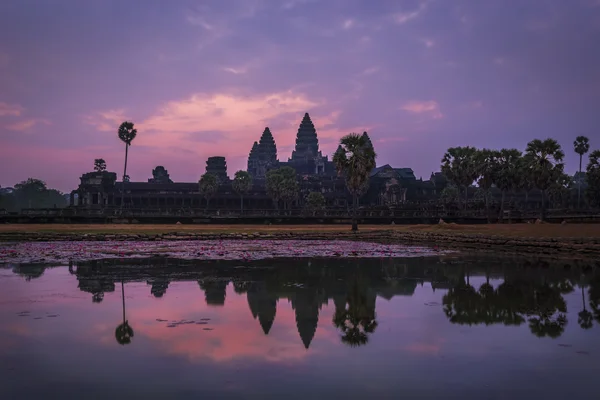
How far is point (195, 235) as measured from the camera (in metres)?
44.9

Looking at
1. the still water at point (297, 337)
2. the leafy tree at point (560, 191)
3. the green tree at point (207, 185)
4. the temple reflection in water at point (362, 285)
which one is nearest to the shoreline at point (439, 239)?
the temple reflection in water at point (362, 285)

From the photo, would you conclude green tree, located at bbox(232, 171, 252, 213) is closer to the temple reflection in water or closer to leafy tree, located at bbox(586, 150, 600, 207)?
leafy tree, located at bbox(586, 150, 600, 207)

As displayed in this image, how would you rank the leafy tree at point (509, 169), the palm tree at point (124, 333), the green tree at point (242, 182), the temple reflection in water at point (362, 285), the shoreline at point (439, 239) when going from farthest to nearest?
the green tree at point (242, 182) < the leafy tree at point (509, 169) < the shoreline at point (439, 239) < the temple reflection in water at point (362, 285) < the palm tree at point (124, 333)

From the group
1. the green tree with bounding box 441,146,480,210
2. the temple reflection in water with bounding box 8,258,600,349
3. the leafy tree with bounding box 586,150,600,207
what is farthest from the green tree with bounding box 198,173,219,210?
the temple reflection in water with bounding box 8,258,600,349

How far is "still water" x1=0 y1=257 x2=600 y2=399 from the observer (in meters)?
7.71

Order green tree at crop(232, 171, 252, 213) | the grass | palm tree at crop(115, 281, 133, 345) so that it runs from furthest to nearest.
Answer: green tree at crop(232, 171, 252, 213)
the grass
palm tree at crop(115, 281, 133, 345)

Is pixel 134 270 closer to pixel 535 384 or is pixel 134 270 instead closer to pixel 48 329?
pixel 48 329

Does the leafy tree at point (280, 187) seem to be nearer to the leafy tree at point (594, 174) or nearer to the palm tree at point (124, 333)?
the leafy tree at point (594, 174)

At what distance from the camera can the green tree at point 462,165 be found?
79.6 meters

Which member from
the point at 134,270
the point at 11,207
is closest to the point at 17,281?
the point at 134,270

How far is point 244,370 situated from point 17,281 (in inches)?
496

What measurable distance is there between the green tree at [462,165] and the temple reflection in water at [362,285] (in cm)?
5587

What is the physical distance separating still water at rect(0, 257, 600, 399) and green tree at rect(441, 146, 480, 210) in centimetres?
6251

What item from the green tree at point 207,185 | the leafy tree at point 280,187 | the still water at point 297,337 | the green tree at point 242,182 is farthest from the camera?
the green tree at point 207,185
